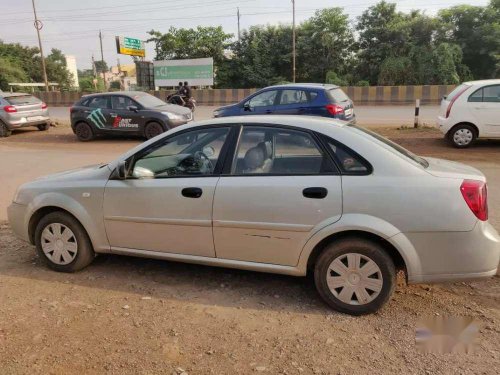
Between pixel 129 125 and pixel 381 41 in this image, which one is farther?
pixel 381 41

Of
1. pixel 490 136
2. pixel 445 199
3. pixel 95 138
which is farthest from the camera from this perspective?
pixel 95 138

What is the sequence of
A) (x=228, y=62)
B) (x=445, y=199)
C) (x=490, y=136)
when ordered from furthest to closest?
(x=228, y=62) → (x=490, y=136) → (x=445, y=199)

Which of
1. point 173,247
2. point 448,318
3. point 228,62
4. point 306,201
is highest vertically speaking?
point 228,62

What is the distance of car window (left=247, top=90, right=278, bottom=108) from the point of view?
11.7m

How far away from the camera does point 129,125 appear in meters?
13.6

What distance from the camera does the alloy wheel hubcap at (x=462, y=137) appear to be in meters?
10.6

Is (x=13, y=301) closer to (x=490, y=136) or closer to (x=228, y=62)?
(x=490, y=136)

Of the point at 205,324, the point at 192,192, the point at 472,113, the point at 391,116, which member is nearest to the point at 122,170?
the point at 192,192

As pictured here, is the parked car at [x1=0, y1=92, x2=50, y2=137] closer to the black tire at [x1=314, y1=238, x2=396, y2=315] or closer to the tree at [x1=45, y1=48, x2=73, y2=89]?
the black tire at [x1=314, y1=238, x2=396, y2=315]

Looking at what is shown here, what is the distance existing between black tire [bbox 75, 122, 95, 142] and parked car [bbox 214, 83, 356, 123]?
197 inches

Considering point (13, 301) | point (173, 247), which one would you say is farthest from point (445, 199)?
point (13, 301)

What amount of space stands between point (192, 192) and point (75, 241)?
138 cm

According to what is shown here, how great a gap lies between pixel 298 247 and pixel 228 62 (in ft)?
116

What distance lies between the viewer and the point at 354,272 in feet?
11.4
